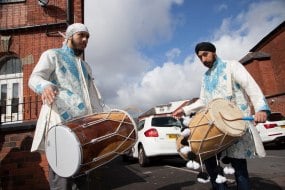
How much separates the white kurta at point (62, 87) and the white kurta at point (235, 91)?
119 cm

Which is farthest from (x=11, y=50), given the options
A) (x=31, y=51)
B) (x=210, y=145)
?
(x=210, y=145)

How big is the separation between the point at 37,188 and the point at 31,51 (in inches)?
181

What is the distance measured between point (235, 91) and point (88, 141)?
169cm

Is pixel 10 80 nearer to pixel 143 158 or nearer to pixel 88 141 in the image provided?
pixel 143 158

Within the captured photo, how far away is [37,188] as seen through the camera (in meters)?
6.27

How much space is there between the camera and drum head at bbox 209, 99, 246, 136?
9.22 ft

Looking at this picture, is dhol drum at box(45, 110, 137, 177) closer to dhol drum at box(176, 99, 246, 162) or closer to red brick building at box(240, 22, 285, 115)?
dhol drum at box(176, 99, 246, 162)

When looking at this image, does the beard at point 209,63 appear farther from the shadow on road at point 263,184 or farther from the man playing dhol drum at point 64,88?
the shadow on road at point 263,184

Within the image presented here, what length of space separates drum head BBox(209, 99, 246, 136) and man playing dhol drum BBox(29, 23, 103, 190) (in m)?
1.16

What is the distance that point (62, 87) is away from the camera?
2898 millimetres

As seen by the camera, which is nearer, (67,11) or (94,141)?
(94,141)

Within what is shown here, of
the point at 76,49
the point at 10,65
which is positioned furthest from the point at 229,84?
the point at 10,65

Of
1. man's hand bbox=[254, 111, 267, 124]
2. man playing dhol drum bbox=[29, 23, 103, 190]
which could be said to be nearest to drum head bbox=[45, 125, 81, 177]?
man playing dhol drum bbox=[29, 23, 103, 190]

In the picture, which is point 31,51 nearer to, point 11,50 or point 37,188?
point 11,50
